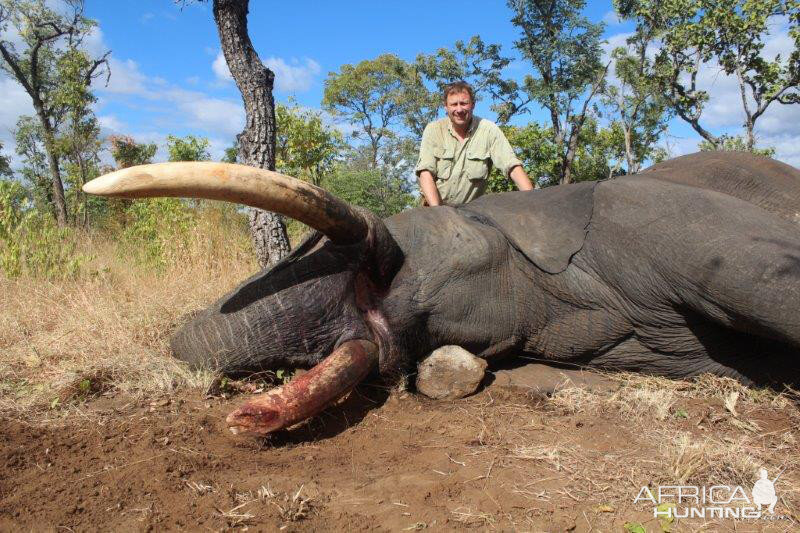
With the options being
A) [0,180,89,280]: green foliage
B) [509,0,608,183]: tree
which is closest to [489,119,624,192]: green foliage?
[509,0,608,183]: tree

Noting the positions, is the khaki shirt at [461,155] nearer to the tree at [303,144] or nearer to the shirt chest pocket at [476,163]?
the shirt chest pocket at [476,163]

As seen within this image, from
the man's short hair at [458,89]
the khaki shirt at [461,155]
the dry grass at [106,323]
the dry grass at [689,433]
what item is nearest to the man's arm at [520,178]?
the khaki shirt at [461,155]

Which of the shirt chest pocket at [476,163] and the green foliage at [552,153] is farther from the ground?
the green foliage at [552,153]

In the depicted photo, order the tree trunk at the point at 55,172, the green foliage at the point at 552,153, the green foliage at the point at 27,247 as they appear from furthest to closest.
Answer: the tree trunk at the point at 55,172 < the green foliage at the point at 552,153 < the green foliage at the point at 27,247

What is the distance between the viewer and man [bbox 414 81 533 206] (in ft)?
18.6

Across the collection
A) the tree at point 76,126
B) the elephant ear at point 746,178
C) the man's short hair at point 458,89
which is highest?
the tree at point 76,126

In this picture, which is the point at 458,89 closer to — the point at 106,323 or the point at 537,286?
the point at 537,286

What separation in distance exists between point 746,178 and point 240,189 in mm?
2996

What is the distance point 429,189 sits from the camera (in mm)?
5520

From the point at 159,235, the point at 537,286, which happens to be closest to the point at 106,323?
the point at 537,286

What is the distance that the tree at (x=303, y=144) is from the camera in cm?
1638

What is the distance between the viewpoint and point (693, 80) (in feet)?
51.2

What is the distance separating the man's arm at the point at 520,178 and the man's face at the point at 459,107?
70cm

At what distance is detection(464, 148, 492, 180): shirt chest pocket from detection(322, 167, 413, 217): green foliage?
1034 cm
